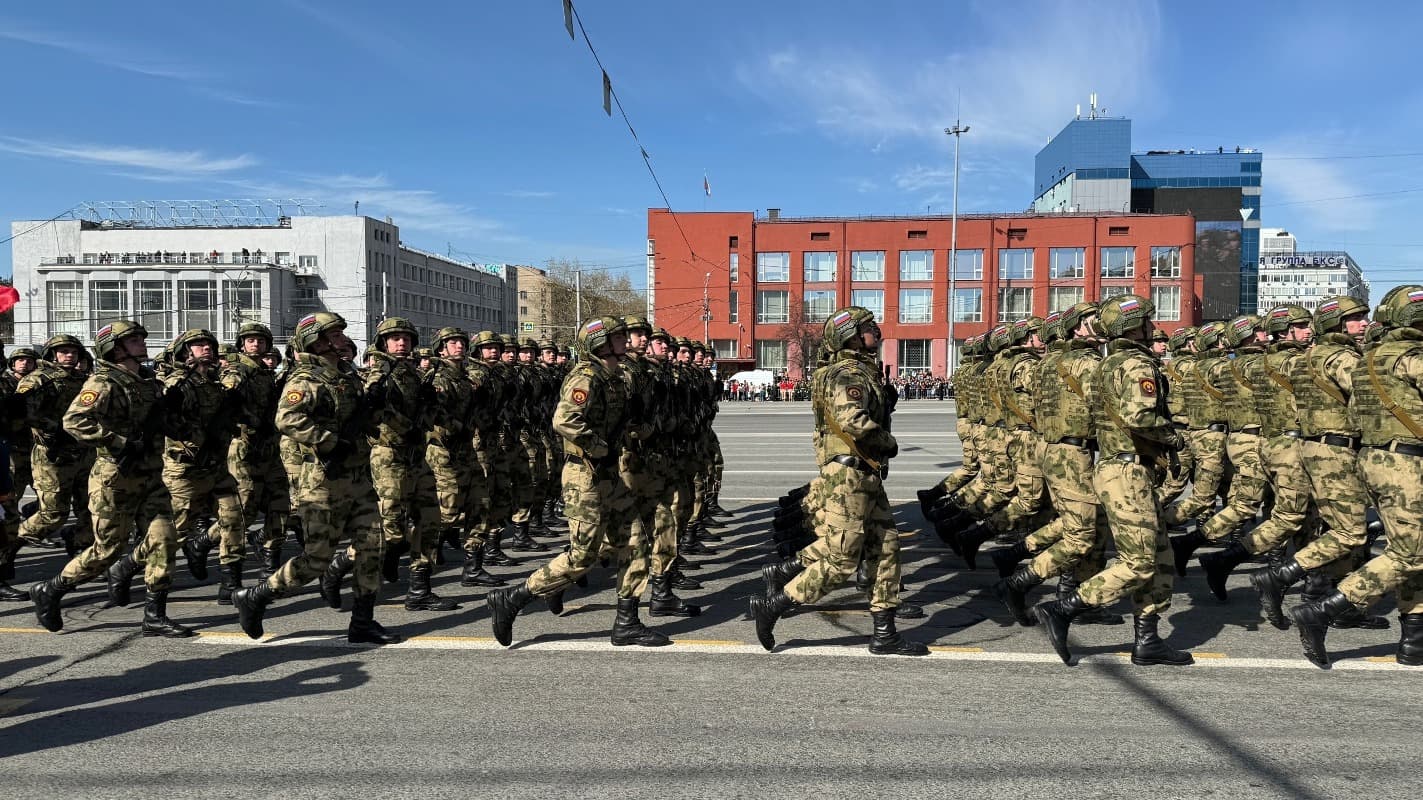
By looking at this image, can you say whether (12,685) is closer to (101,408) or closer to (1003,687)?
(101,408)

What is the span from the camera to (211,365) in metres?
7.71

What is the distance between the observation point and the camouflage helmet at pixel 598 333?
6266mm

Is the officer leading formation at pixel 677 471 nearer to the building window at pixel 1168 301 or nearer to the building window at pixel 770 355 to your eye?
the building window at pixel 770 355

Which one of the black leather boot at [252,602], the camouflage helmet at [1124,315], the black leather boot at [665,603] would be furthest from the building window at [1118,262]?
the black leather boot at [252,602]

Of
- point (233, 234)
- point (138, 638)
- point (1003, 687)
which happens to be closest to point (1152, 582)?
point (1003, 687)

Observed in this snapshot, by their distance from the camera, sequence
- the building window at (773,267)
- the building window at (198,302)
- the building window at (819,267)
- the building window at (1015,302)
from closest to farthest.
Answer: the building window at (1015,302), the building window at (819,267), the building window at (773,267), the building window at (198,302)

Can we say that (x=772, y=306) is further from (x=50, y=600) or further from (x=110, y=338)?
(x=50, y=600)

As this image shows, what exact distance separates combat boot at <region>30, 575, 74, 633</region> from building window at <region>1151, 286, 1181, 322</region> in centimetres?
6582

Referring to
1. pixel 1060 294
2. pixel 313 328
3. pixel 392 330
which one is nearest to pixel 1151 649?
pixel 313 328

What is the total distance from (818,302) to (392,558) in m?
59.7

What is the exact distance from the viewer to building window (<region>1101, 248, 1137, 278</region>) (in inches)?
2499

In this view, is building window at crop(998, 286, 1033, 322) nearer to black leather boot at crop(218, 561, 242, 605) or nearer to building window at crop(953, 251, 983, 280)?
building window at crop(953, 251, 983, 280)

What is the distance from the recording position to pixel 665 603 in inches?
269

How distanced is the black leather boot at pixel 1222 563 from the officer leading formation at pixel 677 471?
0.02 m
